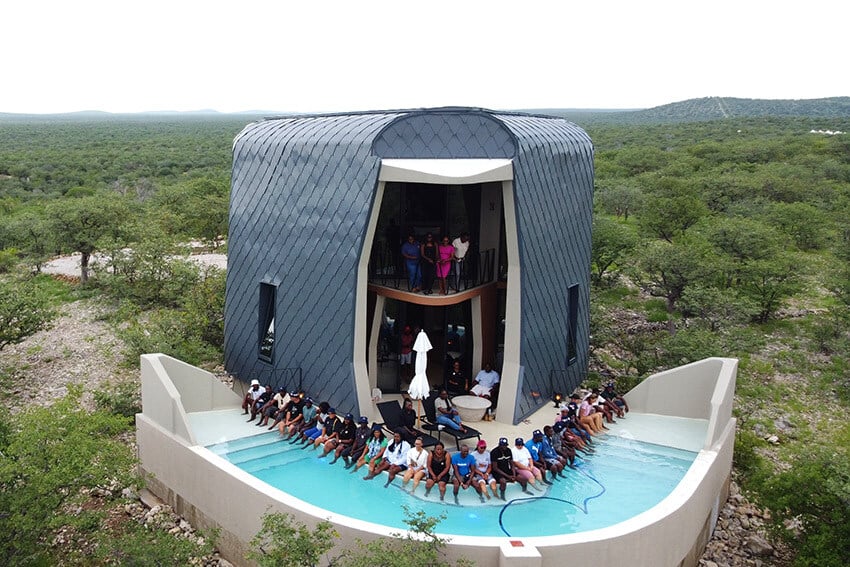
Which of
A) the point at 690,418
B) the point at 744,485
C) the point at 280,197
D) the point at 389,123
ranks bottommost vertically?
the point at 744,485

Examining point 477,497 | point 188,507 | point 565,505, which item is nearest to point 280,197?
point 188,507

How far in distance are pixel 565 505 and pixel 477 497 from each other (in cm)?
138

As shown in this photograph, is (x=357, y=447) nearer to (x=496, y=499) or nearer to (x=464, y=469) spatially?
(x=464, y=469)

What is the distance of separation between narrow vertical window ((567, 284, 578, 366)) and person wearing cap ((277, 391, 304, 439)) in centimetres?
641

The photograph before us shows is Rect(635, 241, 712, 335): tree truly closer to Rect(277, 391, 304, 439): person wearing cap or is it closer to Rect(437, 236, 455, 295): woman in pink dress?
Rect(437, 236, 455, 295): woman in pink dress

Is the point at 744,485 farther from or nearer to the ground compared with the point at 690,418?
nearer to the ground

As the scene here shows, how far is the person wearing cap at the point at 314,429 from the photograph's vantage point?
1295cm

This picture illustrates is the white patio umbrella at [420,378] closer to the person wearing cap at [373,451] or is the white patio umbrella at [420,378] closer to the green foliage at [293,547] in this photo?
the person wearing cap at [373,451]

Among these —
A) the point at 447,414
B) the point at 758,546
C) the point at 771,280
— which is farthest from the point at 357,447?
the point at 771,280

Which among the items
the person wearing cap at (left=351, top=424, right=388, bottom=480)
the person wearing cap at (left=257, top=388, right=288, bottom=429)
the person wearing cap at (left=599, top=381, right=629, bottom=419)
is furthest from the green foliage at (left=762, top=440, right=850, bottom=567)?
the person wearing cap at (left=257, top=388, right=288, bottom=429)

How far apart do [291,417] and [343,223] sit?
3.83 meters

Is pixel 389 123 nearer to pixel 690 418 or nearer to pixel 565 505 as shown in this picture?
pixel 565 505

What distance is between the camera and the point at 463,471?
1148 cm

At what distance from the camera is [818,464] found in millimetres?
12203
